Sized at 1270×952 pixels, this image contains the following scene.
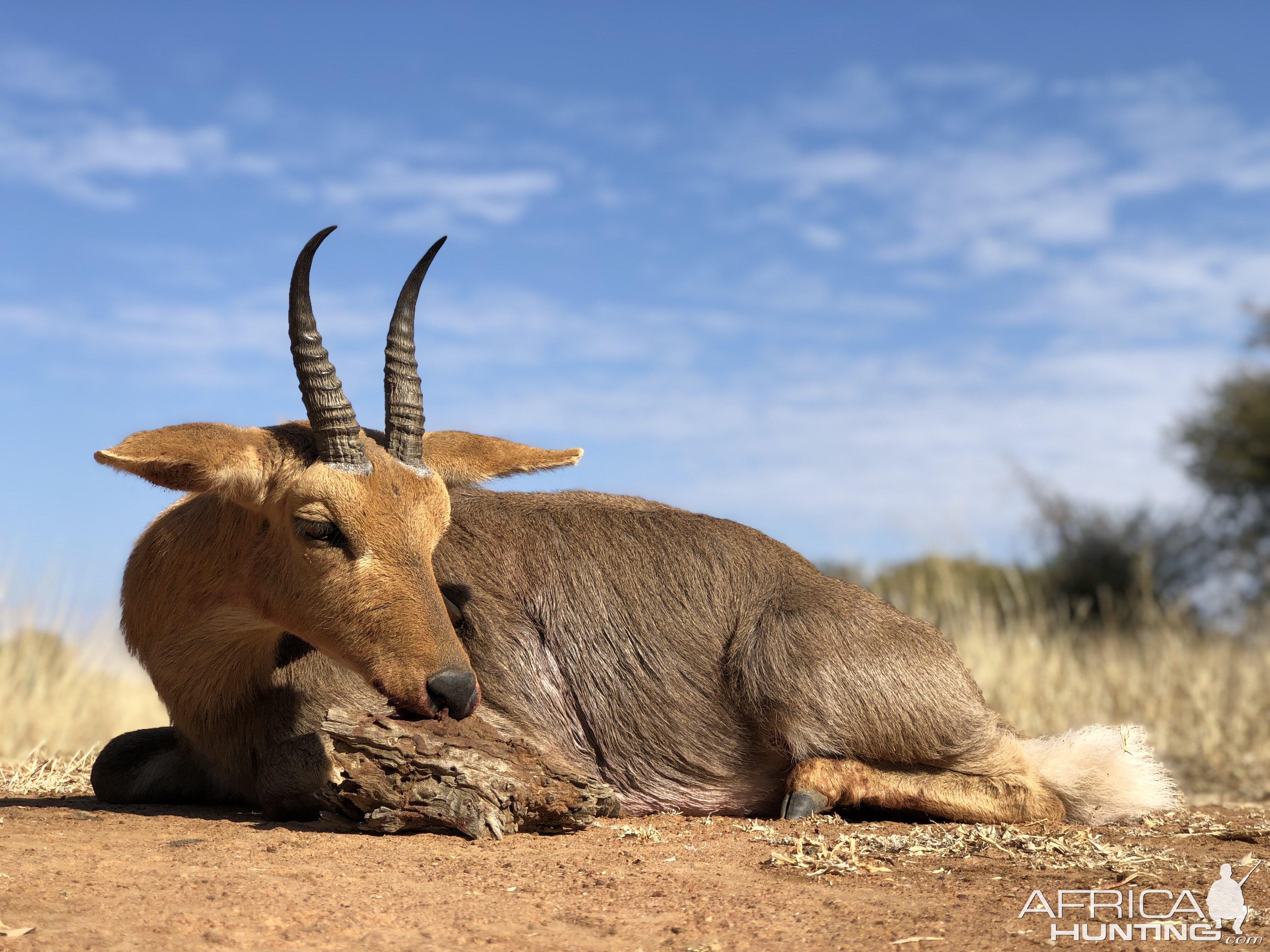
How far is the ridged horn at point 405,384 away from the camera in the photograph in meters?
5.58

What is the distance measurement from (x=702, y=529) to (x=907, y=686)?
1428 millimetres

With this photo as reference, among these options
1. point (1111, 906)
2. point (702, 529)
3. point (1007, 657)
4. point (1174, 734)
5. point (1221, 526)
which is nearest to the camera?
point (1111, 906)

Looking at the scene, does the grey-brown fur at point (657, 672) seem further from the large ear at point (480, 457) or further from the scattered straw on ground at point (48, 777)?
the scattered straw on ground at point (48, 777)

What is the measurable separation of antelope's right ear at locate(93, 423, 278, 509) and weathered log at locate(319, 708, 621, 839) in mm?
1107

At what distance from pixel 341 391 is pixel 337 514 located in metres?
0.60

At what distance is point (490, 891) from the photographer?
4.43 metres

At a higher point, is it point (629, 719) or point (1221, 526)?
point (1221, 526)

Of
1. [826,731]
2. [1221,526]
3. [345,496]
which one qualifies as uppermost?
[1221,526]

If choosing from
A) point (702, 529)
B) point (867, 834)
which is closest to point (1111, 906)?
point (867, 834)

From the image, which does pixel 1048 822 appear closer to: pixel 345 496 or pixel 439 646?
pixel 439 646

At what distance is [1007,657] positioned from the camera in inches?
592

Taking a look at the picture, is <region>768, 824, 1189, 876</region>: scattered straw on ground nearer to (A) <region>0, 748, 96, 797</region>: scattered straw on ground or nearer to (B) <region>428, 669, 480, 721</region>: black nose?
(B) <region>428, 669, 480, 721</region>: black nose

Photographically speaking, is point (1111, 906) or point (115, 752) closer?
point (1111, 906)
